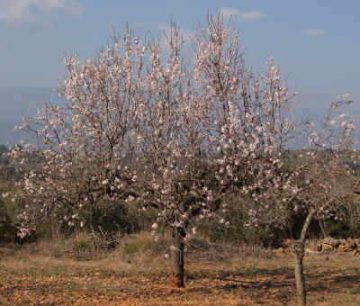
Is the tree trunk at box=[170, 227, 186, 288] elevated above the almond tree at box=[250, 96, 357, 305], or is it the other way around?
the almond tree at box=[250, 96, 357, 305]

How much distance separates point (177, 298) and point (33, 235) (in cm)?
1051

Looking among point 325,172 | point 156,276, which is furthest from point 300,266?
point 156,276

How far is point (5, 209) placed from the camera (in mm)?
22125

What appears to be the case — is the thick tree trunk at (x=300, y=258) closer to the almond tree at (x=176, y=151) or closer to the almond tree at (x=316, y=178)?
the almond tree at (x=316, y=178)

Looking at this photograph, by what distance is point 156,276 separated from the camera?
15.2 meters

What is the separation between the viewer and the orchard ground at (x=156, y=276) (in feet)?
40.5

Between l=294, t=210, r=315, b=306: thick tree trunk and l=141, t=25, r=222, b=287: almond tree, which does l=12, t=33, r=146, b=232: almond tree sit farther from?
l=294, t=210, r=315, b=306: thick tree trunk

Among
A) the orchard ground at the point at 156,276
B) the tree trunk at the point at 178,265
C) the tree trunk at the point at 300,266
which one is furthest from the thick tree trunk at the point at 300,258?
the tree trunk at the point at 178,265

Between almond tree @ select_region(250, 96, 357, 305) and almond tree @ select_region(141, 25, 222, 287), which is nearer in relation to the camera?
almond tree @ select_region(250, 96, 357, 305)

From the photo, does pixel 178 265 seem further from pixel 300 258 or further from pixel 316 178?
pixel 300 258

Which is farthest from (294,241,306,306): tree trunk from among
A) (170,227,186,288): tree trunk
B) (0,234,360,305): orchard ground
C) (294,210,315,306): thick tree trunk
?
(170,227,186,288): tree trunk

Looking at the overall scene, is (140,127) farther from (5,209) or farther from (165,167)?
(5,209)

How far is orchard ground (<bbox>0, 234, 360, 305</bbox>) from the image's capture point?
12.3 metres

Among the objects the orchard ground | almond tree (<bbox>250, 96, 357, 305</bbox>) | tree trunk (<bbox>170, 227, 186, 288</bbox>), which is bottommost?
the orchard ground
